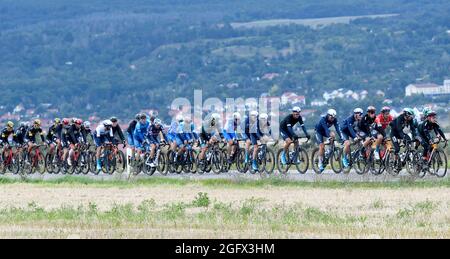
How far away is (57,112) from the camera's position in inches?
5659

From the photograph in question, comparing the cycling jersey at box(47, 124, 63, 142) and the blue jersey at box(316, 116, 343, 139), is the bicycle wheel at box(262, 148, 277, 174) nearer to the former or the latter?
the blue jersey at box(316, 116, 343, 139)

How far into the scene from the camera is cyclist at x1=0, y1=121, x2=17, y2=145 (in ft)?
144

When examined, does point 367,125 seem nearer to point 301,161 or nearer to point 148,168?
point 301,161

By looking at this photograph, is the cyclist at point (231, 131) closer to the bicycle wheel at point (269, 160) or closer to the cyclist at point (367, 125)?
the bicycle wheel at point (269, 160)

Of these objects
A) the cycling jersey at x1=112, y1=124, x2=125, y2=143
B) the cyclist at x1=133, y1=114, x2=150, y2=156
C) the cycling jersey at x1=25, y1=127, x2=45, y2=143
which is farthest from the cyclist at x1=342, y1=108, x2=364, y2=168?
the cycling jersey at x1=25, y1=127, x2=45, y2=143

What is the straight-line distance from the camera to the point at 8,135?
44500 millimetres

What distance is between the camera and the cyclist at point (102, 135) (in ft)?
133

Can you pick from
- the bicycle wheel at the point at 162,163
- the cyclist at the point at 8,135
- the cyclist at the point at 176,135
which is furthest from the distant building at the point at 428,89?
the bicycle wheel at the point at 162,163

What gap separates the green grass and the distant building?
93293 millimetres

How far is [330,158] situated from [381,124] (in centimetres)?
192

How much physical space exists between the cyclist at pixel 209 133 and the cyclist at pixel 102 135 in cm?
263

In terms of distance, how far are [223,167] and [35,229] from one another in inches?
697

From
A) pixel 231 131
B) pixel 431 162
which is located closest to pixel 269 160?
pixel 231 131
